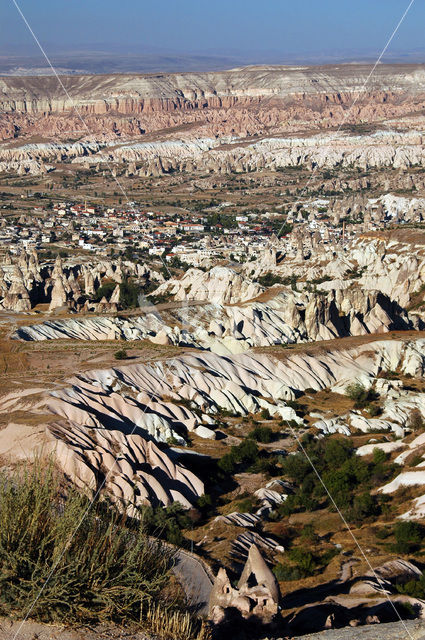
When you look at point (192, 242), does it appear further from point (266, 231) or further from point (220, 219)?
point (220, 219)

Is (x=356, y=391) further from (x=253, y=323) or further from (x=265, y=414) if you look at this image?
(x=253, y=323)

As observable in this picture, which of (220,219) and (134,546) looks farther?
(220,219)

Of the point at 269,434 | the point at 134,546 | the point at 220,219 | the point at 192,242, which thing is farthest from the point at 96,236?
the point at 134,546

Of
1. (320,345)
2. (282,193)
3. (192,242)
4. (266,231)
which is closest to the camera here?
(320,345)

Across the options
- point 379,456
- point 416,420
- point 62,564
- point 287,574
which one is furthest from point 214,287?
point 62,564

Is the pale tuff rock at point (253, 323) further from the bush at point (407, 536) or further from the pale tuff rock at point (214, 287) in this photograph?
the bush at point (407, 536)

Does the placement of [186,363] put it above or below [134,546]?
below

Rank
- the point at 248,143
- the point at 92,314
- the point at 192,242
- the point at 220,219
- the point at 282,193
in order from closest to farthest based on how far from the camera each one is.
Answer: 1. the point at 92,314
2. the point at 192,242
3. the point at 220,219
4. the point at 282,193
5. the point at 248,143

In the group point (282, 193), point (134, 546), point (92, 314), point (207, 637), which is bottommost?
point (282, 193)

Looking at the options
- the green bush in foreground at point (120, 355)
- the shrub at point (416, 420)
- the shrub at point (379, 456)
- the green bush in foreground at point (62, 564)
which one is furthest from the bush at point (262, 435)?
the green bush in foreground at point (62, 564)
